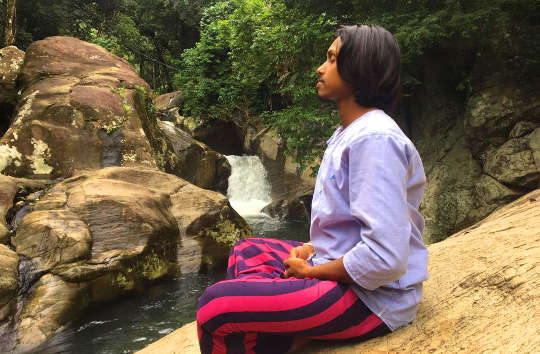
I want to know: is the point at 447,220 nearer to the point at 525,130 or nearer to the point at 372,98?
the point at 525,130

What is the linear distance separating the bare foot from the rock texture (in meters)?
0.03

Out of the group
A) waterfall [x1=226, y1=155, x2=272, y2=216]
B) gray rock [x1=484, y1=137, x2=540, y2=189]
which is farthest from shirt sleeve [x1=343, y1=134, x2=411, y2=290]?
waterfall [x1=226, y1=155, x2=272, y2=216]

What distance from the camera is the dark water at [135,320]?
394cm

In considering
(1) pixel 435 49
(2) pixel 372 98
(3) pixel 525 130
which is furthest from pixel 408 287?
(1) pixel 435 49

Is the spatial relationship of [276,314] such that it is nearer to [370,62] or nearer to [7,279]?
[370,62]

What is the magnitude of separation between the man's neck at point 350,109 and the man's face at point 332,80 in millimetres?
24

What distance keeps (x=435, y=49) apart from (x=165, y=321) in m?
6.77

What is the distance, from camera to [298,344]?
1.64 m

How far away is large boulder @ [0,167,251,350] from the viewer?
3996 millimetres

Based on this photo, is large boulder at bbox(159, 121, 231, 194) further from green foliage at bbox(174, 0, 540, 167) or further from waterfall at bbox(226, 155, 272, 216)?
green foliage at bbox(174, 0, 540, 167)

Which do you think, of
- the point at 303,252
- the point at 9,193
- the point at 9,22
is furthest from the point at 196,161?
the point at 303,252

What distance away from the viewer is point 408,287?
145cm

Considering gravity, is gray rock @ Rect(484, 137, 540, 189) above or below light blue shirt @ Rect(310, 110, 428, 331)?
below

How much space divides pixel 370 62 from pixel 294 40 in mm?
6584
